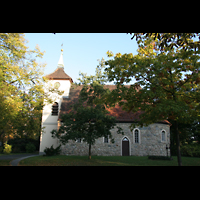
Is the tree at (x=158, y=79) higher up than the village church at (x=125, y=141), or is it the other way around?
the tree at (x=158, y=79)

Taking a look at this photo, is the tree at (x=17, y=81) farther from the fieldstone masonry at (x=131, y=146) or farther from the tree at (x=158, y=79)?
the fieldstone masonry at (x=131, y=146)

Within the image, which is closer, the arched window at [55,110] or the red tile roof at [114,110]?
the red tile roof at [114,110]

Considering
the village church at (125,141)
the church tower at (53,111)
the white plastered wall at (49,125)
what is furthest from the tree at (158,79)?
the white plastered wall at (49,125)

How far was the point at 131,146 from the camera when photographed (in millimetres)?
24297

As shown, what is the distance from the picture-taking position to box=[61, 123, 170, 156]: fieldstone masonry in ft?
Answer: 77.8

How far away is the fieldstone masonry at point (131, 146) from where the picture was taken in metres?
23.7

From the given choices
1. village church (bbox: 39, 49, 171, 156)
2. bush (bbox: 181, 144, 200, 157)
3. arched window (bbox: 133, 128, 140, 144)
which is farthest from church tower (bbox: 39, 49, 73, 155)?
bush (bbox: 181, 144, 200, 157)

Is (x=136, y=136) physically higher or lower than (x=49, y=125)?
lower

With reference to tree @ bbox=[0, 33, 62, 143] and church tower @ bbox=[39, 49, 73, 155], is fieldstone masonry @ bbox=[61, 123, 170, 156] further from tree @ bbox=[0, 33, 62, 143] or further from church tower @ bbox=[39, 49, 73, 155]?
tree @ bbox=[0, 33, 62, 143]

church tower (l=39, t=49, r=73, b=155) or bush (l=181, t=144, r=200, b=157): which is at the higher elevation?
church tower (l=39, t=49, r=73, b=155)

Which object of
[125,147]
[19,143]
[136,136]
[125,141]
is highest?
[136,136]

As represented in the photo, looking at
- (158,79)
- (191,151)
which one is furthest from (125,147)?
(158,79)

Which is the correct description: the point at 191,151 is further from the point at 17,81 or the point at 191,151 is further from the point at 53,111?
the point at 17,81
